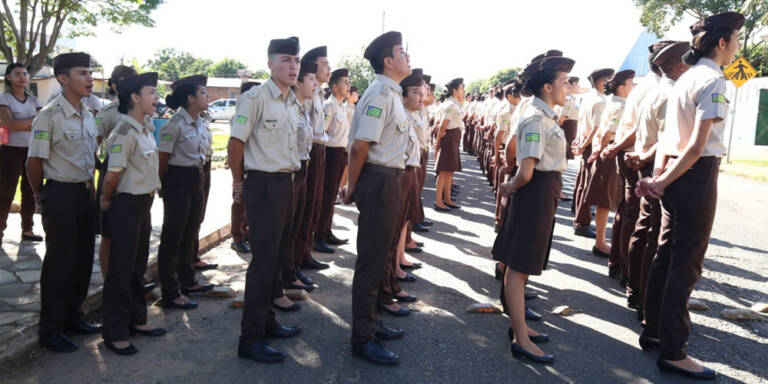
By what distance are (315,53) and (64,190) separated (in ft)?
8.67

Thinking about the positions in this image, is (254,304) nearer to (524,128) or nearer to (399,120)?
(399,120)

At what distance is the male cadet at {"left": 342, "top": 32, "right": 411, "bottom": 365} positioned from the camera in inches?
137

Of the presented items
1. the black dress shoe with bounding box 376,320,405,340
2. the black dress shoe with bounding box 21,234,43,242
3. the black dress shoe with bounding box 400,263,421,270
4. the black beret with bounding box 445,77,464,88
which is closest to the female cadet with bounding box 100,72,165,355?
the black dress shoe with bounding box 376,320,405,340

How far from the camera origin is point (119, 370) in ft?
10.9

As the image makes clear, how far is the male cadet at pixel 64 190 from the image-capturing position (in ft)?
11.9

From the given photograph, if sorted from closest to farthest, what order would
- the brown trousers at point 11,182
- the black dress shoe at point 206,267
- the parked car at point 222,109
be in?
1. the black dress shoe at point 206,267
2. the brown trousers at point 11,182
3. the parked car at point 222,109

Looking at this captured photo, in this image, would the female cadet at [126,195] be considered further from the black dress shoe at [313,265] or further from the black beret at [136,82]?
the black dress shoe at [313,265]

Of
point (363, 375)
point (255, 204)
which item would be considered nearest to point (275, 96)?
point (255, 204)

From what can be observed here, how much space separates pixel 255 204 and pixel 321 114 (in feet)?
8.12

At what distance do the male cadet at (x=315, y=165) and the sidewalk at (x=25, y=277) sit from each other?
136 centimetres

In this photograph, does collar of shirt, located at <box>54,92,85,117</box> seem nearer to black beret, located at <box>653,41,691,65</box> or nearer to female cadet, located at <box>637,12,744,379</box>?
female cadet, located at <box>637,12,744,379</box>

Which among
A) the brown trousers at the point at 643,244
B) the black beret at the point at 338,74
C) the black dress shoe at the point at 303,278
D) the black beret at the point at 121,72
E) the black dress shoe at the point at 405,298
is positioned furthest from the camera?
the black beret at the point at 338,74

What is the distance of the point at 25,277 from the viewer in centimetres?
475

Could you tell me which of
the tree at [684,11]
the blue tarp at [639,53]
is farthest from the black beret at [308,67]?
the blue tarp at [639,53]
